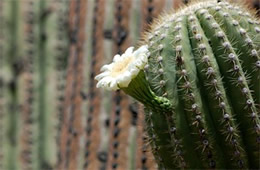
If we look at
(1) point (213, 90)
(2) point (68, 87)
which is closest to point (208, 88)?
(1) point (213, 90)

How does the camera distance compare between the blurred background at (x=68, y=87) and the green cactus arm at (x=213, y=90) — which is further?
the blurred background at (x=68, y=87)

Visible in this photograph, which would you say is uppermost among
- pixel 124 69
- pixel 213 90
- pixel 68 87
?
pixel 68 87

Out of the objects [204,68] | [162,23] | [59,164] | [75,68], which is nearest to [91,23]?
[75,68]

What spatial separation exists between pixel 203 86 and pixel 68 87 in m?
1.80

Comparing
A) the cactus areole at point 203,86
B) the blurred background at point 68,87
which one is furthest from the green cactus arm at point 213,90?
the blurred background at point 68,87

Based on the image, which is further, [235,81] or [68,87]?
[68,87]

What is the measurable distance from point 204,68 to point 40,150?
2.27 meters

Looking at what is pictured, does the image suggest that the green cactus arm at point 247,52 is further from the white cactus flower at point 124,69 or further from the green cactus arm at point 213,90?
the white cactus flower at point 124,69

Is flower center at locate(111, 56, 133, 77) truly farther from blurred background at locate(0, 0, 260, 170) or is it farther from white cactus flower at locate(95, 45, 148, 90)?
blurred background at locate(0, 0, 260, 170)

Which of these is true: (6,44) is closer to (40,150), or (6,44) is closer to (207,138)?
(40,150)

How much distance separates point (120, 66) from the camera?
6.34ft

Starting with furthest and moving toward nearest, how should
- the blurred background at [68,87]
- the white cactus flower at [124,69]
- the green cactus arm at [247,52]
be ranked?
the blurred background at [68,87]
the green cactus arm at [247,52]
the white cactus flower at [124,69]

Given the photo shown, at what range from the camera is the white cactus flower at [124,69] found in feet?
6.10

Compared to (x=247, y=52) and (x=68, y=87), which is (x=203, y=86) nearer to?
(x=247, y=52)
